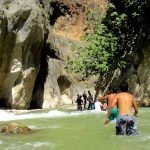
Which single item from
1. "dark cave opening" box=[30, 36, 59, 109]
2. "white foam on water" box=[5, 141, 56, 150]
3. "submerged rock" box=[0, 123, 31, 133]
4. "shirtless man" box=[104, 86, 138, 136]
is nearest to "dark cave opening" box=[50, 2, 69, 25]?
"dark cave opening" box=[30, 36, 59, 109]

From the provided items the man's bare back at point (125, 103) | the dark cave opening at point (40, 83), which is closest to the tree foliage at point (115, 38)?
the dark cave opening at point (40, 83)

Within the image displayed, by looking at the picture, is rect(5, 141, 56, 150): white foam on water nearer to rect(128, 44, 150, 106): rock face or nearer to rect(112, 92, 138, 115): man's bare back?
rect(112, 92, 138, 115): man's bare back

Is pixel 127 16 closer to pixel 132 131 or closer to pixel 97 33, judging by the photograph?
pixel 97 33

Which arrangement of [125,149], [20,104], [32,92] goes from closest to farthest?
[125,149], [20,104], [32,92]

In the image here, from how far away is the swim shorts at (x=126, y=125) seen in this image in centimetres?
1225

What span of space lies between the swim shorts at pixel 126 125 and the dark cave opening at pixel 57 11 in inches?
2283

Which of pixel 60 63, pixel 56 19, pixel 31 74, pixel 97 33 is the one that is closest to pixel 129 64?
pixel 97 33

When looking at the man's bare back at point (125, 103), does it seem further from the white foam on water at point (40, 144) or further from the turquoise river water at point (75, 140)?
the white foam on water at point (40, 144)

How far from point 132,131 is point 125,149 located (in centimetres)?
70

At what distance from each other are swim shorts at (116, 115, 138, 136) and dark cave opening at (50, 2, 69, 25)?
57976mm

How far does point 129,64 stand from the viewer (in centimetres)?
4006

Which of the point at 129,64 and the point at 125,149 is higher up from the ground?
the point at 129,64

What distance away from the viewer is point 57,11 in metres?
71.6

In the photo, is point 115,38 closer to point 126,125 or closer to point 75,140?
point 75,140
